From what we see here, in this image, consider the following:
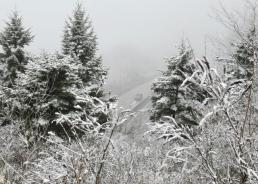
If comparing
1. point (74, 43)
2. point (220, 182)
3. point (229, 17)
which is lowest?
point (220, 182)

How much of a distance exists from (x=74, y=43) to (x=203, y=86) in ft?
74.7

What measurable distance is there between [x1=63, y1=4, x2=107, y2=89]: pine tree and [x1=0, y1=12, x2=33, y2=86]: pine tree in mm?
2697

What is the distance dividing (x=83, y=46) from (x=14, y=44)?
15.0ft

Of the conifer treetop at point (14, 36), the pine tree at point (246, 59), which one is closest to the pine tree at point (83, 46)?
the conifer treetop at point (14, 36)

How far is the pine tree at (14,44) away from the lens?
2408 cm

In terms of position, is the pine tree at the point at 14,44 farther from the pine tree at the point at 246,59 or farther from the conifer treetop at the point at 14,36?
the pine tree at the point at 246,59

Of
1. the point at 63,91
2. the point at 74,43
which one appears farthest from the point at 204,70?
the point at 74,43

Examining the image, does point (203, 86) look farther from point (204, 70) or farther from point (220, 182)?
point (220, 182)

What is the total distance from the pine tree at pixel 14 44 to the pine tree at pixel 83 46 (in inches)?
106

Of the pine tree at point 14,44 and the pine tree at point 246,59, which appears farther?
the pine tree at point 14,44

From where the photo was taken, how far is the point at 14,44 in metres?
25.2

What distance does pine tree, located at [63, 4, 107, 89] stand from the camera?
992 inches

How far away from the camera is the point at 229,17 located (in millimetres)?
4910

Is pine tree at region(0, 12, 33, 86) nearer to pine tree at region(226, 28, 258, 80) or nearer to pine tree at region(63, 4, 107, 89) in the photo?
pine tree at region(63, 4, 107, 89)
